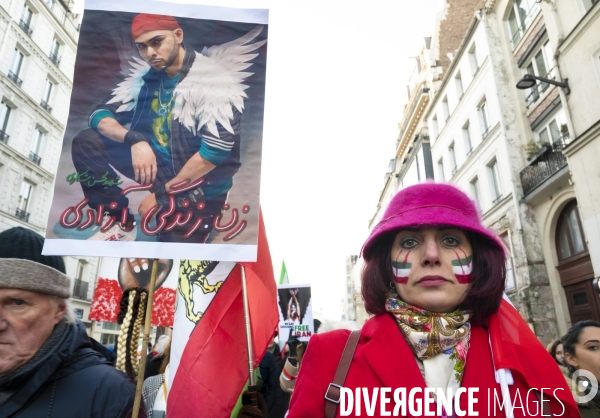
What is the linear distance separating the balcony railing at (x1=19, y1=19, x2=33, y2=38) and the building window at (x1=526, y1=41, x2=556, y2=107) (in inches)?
955

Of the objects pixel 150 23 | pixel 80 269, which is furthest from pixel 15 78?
pixel 150 23

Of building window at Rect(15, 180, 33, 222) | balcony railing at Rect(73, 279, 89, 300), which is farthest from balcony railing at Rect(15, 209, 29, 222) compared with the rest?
balcony railing at Rect(73, 279, 89, 300)

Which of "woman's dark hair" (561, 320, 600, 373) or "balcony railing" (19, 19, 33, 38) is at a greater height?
"balcony railing" (19, 19, 33, 38)

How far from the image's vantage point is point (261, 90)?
286 cm

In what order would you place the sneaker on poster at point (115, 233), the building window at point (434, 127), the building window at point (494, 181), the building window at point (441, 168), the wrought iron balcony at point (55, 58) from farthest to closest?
the building window at point (434, 127) < the building window at point (441, 168) < the wrought iron balcony at point (55, 58) < the building window at point (494, 181) < the sneaker on poster at point (115, 233)

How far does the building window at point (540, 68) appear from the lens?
587 inches

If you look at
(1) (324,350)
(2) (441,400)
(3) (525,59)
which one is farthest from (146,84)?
(3) (525,59)

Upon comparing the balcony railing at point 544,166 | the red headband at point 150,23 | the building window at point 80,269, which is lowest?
the red headband at point 150,23

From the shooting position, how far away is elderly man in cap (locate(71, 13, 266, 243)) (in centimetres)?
252

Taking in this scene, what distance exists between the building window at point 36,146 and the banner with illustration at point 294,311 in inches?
784

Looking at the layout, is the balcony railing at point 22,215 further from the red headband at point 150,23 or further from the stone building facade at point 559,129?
the stone building facade at point 559,129

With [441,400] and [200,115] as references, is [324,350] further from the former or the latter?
[200,115]

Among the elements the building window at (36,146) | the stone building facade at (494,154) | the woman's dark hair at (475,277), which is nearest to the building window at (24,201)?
the building window at (36,146)

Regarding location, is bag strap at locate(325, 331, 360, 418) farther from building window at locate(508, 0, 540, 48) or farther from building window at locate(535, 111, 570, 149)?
building window at locate(508, 0, 540, 48)
